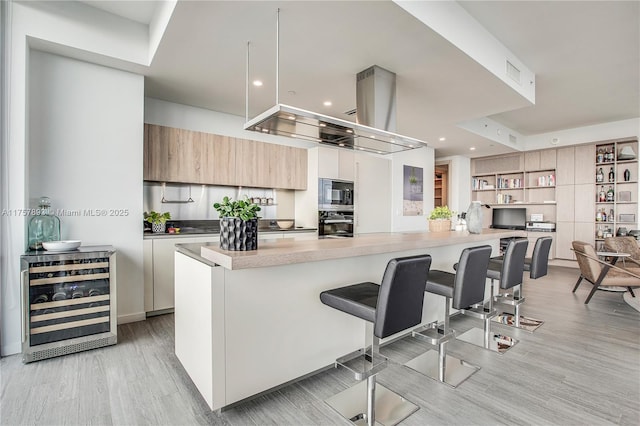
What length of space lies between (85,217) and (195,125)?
1878 mm

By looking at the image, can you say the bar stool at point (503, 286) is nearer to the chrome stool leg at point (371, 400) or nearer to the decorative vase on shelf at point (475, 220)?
the decorative vase on shelf at point (475, 220)

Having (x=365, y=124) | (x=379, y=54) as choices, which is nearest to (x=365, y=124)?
(x=365, y=124)

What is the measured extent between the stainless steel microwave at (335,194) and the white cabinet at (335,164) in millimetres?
98

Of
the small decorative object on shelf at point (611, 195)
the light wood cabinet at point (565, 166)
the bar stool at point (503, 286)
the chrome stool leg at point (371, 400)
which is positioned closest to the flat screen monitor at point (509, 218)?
the light wood cabinet at point (565, 166)

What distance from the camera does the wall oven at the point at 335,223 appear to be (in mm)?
4938

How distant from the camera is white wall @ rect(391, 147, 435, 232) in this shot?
6.26 metres

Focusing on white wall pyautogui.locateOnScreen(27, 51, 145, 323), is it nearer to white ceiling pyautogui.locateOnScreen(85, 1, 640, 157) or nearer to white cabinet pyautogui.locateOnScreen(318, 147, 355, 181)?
white ceiling pyautogui.locateOnScreen(85, 1, 640, 157)

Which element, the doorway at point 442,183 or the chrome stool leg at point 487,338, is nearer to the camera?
the chrome stool leg at point 487,338

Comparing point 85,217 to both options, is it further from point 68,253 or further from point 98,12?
point 98,12

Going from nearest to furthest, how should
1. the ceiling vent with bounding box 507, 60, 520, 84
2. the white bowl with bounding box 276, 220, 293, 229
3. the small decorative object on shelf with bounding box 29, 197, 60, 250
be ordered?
the small decorative object on shelf with bounding box 29, 197, 60, 250 → the ceiling vent with bounding box 507, 60, 520, 84 → the white bowl with bounding box 276, 220, 293, 229

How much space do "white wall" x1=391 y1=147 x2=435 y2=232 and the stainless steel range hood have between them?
113 inches

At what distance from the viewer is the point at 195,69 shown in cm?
312

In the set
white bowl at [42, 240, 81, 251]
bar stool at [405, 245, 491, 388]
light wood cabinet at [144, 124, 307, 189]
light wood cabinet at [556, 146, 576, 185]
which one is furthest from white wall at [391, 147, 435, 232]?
white bowl at [42, 240, 81, 251]

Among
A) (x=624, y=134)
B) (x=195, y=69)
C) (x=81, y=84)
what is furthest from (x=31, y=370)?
(x=624, y=134)
